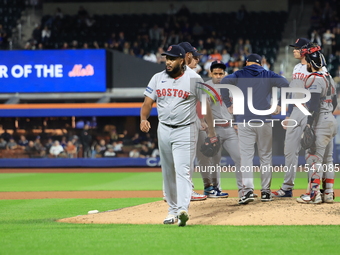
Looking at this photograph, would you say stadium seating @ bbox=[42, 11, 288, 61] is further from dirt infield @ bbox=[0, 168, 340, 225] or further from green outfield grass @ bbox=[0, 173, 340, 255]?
green outfield grass @ bbox=[0, 173, 340, 255]

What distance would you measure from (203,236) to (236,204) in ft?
7.09

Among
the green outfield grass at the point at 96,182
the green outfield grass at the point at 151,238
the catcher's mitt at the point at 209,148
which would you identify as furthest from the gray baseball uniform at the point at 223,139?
the green outfield grass at the point at 96,182

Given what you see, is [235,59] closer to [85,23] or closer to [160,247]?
[85,23]

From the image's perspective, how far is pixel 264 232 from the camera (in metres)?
5.49

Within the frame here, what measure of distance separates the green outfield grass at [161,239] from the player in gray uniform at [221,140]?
7.02 feet

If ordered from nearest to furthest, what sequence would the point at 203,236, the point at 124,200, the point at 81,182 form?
1. the point at 203,236
2. the point at 124,200
3. the point at 81,182

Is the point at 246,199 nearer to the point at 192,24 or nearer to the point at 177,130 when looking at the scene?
the point at 177,130

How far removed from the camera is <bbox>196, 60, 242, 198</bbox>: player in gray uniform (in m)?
7.91

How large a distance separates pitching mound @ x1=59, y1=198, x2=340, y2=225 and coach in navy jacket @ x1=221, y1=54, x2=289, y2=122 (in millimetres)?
1245

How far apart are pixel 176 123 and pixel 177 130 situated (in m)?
0.08

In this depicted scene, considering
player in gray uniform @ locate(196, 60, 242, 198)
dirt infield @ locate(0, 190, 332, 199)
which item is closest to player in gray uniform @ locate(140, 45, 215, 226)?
player in gray uniform @ locate(196, 60, 242, 198)

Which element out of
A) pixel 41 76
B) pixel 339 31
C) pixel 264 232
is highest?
pixel 339 31

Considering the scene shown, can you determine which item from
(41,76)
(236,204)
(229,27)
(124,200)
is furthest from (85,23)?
(236,204)

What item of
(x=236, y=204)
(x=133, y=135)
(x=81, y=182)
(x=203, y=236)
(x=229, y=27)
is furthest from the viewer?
(x=229, y=27)
